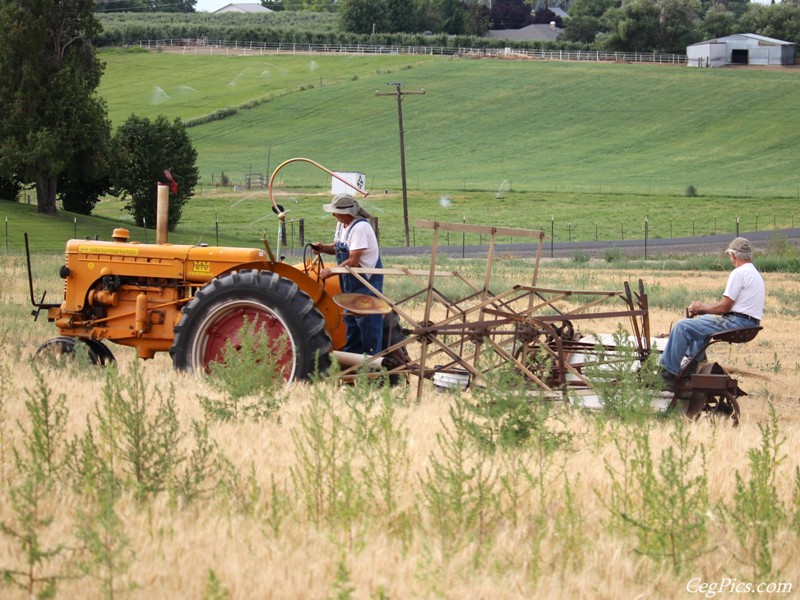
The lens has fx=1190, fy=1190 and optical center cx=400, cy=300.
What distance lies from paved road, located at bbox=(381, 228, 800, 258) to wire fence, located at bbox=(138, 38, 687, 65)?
63806mm

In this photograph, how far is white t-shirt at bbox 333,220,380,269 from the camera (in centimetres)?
1039

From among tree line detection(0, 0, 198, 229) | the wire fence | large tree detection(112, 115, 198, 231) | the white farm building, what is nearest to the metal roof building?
the wire fence

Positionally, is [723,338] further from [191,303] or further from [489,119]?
[489,119]

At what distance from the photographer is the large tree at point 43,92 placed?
4394cm

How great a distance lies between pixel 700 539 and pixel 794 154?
7563 centimetres

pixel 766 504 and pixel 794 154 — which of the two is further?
pixel 794 154

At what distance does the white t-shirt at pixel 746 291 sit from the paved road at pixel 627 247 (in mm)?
28975

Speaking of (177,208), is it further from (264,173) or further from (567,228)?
(264,173)

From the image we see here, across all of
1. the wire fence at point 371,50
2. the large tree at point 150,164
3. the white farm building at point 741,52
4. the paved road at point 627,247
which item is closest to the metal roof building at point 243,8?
the wire fence at point 371,50

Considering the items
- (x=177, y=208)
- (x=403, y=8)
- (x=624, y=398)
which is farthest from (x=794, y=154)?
(x=624, y=398)

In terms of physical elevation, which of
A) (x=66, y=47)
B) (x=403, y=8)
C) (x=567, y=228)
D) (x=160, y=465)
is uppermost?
(x=403, y=8)

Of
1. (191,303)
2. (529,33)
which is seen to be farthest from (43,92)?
(529,33)

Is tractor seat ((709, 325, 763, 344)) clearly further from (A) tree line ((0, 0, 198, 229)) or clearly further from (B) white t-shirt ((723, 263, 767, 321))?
(A) tree line ((0, 0, 198, 229))

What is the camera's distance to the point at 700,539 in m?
5.80
